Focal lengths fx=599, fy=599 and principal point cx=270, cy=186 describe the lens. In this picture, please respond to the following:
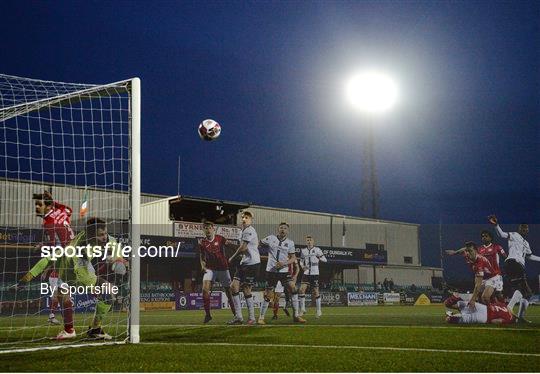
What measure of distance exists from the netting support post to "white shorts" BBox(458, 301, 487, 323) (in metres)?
8.28

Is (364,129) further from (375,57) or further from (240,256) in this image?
(240,256)

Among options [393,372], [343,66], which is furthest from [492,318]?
[343,66]

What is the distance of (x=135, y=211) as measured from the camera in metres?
9.59

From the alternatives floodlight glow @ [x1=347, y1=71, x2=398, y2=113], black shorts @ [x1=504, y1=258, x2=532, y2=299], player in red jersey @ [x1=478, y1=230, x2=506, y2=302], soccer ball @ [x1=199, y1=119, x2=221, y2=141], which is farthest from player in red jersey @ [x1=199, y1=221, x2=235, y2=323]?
floodlight glow @ [x1=347, y1=71, x2=398, y2=113]

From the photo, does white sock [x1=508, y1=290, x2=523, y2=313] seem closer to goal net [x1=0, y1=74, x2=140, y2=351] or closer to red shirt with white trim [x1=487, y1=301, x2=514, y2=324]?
red shirt with white trim [x1=487, y1=301, x2=514, y2=324]

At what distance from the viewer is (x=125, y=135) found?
408 inches

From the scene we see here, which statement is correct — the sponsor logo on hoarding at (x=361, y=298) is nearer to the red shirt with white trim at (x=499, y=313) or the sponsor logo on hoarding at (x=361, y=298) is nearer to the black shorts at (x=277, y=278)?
the black shorts at (x=277, y=278)

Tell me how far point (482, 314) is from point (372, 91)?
2783cm

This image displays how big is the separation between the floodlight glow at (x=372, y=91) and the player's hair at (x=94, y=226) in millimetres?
29992

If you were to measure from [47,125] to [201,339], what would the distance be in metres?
5.77

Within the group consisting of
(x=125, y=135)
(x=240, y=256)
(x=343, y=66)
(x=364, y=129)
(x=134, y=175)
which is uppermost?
(x=343, y=66)

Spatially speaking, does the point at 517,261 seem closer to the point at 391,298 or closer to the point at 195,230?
the point at 391,298

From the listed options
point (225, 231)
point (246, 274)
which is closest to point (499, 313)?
point (246, 274)

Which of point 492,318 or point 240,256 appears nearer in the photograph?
point 492,318
